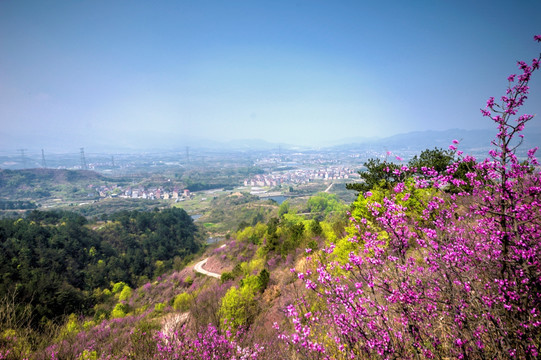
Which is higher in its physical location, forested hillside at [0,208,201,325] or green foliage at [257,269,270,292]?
green foliage at [257,269,270,292]

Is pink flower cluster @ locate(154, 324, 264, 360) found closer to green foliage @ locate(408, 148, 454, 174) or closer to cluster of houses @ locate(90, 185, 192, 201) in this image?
green foliage @ locate(408, 148, 454, 174)

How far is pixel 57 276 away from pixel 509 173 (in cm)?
5296

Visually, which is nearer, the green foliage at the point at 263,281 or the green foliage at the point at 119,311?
the green foliage at the point at 263,281

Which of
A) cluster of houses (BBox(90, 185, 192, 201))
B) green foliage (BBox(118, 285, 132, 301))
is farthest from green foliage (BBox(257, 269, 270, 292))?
cluster of houses (BBox(90, 185, 192, 201))

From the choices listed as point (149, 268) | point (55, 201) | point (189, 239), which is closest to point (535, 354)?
point (149, 268)

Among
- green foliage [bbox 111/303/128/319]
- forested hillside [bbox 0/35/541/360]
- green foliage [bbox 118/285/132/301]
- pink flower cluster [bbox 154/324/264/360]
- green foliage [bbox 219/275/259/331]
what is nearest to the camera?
forested hillside [bbox 0/35/541/360]

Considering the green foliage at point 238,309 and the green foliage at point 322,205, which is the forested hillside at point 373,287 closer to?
the green foliage at point 238,309

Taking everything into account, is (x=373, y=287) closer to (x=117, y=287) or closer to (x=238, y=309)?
(x=238, y=309)

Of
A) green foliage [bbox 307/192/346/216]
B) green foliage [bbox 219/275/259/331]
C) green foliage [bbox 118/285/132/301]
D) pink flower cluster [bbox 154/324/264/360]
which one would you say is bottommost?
green foliage [bbox 118/285/132/301]

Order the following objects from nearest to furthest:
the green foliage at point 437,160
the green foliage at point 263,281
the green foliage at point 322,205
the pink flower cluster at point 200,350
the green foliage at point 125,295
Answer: the pink flower cluster at point 200,350
the green foliage at point 437,160
the green foliage at point 263,281
the green foliage at point 125,295
the green foliage at point 322,205

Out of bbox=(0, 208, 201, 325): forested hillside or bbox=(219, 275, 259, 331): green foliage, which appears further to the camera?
bbox=(0, 208, 201, 325): forested hillside

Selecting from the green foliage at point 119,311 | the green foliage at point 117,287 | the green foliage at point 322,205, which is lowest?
the green foliage at point 117,287

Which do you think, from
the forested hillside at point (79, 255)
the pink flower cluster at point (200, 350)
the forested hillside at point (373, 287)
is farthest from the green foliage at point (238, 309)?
the forested hillside at point (79, 255)

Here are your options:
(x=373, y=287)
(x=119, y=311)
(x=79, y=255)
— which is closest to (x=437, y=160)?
(x=373, y=287)
